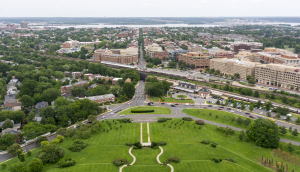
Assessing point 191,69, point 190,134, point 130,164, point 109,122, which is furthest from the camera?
point 191,69

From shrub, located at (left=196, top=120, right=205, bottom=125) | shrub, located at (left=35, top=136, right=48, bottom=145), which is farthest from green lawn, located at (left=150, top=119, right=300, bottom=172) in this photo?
shrub, located at (left=35, top=136, right=48, bottom=145)

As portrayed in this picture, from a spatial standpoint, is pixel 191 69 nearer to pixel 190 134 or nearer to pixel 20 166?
pixel 190 134

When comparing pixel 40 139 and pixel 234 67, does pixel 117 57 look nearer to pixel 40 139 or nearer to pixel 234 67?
pixel 234 67

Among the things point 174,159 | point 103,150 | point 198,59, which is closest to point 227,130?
point 174,159

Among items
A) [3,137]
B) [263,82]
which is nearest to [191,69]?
[263,82]

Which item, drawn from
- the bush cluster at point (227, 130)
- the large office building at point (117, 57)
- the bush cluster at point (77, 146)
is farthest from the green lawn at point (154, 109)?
the large office building at point (117, 57)

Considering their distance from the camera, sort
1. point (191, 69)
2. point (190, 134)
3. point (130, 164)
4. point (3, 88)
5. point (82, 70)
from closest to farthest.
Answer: point (130, 164)
point (190, 134)
point (3, 88)
point (82, 70)
point (191, 69)
